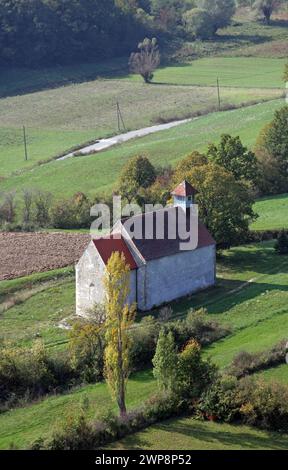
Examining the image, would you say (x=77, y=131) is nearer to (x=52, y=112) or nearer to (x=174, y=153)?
(x=52, y=112)

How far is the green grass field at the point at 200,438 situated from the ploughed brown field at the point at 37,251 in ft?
78.0

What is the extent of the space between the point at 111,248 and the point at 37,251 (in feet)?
44.6

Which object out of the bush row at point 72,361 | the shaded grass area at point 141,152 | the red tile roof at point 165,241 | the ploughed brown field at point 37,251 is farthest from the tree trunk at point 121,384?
the shaded grass area at point 141,152

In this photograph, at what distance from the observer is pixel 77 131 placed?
108 meters

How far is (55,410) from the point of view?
43.3 metres

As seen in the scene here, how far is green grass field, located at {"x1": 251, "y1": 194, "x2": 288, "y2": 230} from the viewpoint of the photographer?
71188 mm

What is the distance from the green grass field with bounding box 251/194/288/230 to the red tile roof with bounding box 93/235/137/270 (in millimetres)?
17146

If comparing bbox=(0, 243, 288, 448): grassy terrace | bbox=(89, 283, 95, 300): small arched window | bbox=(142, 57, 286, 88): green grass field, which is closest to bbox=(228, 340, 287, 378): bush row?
bbox=(0, 243, 288, 448): grassy terrace

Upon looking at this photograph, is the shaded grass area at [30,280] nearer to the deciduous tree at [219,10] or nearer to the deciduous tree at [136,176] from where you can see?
the deciduous tree at [136,176]

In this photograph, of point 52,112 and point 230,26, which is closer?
point 52,112

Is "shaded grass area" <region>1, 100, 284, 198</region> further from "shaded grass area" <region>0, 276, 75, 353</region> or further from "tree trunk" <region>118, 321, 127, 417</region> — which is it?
"tree trunk" <region>118, 321, 127, 417</region>

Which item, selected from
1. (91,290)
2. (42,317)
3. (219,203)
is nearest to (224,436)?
(91,290)
